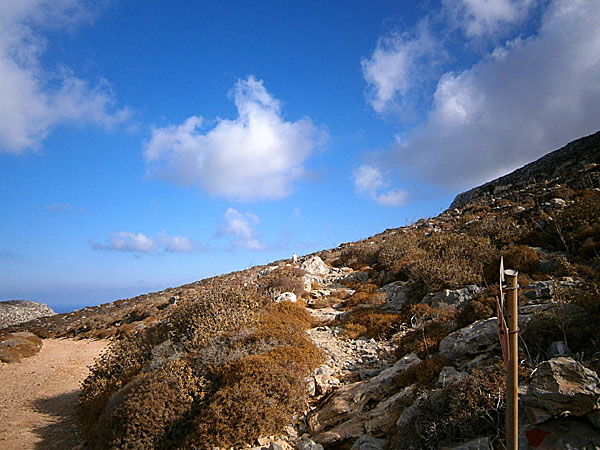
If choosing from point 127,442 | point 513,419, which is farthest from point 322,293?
point 513,419

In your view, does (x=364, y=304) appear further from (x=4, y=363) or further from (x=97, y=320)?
(x=97, y=320)

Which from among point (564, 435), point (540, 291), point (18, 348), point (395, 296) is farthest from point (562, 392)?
point (18, 348)

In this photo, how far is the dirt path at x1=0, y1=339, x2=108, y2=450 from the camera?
809cm

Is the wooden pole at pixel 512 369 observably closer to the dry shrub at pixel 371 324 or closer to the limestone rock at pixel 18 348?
the dry shrub at pixel 371 324

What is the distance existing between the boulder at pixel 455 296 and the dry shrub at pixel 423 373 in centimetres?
334

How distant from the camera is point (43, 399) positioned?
439 inches

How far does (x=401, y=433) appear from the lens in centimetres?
441

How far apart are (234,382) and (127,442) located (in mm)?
2126

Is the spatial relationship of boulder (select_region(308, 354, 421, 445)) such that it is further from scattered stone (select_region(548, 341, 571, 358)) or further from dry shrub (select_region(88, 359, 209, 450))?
→ dry shrub (select_region(88, 359, 209, 450))

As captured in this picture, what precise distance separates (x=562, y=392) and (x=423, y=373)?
257 centimetres

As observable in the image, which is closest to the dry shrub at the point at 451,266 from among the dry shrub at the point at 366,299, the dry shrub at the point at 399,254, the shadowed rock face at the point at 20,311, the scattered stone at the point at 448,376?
the dry shrub at the point at 399,254

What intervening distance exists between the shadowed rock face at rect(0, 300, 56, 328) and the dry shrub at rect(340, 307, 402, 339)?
137 ft

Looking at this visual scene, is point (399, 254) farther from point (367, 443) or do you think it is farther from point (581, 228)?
point (367, 443)

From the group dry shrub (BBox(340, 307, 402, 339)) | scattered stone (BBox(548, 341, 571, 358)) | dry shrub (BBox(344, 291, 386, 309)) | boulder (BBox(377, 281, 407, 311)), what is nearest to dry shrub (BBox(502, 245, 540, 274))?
boulder (BBox(377, 281, 407, 311))
